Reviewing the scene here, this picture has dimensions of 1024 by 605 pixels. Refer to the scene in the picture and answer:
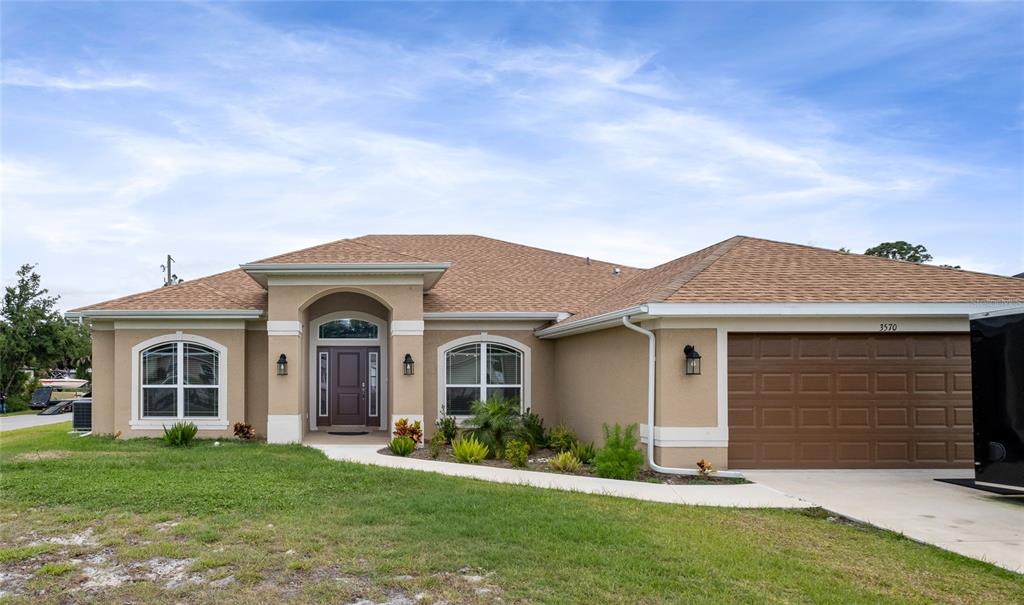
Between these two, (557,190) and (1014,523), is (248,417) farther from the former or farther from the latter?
(1014,523)

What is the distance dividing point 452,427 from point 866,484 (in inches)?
306

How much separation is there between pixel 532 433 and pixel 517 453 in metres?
1.84

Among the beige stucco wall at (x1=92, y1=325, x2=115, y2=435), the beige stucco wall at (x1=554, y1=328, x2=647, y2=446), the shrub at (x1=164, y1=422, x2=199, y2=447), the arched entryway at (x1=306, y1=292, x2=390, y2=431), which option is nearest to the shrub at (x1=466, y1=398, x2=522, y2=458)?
the beige stucco wall at (x1=554, y1=328, x2=647, y2=446)

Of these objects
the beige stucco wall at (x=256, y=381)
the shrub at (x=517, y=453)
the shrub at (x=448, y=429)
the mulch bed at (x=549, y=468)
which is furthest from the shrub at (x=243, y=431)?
the shrub at (x=517, y=453)

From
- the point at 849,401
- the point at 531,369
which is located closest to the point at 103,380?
the point at 531,369

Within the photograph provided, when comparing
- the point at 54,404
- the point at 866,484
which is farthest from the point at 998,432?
the point at 54,404

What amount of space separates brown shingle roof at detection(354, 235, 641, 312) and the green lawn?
23.2 feet

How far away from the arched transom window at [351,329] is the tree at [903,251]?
26139 mm

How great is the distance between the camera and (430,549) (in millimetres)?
6000

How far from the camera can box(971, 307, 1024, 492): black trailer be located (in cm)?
838

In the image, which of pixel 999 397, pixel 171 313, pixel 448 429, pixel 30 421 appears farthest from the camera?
pixel 30 421

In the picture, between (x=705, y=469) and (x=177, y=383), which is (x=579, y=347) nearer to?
(x=705, y=469)

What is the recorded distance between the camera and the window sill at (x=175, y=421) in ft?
48.1

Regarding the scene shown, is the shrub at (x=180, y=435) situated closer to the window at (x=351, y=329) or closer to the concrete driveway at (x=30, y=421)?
the window at (x=351, y=329)
